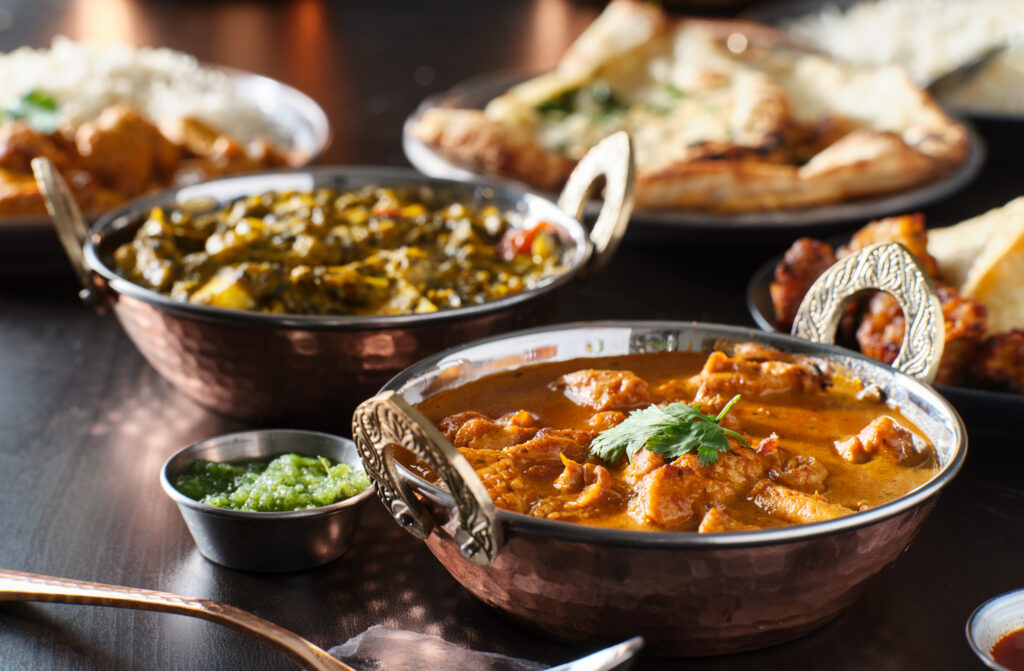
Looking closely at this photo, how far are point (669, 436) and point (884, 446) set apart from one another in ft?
1.04

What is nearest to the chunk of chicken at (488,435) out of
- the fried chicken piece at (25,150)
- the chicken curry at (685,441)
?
the chicken curry at (685,441)

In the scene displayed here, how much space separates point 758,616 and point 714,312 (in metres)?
1.42

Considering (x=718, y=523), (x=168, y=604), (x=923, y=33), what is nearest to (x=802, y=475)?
(x=718, y=523)

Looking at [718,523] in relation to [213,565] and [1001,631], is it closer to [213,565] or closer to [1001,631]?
[1001,631]

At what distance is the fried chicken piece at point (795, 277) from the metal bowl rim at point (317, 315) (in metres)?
0.42

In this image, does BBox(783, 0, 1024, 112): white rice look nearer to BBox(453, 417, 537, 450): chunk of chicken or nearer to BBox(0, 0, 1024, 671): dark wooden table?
BBox(0, 0, 1024, 671): dark wooden table

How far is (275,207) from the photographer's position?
2453 mm

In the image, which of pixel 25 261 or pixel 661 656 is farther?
pixel 25 261

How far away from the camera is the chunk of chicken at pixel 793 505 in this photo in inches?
52.7

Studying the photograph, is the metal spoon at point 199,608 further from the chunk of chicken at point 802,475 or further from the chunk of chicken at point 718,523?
the chunk of chicken at point 802,475

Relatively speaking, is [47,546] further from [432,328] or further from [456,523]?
[456,523]

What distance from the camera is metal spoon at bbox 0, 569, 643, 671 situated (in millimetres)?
1286

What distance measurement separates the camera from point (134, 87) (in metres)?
4.20

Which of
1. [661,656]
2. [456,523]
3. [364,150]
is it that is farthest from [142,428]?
[364,150]
